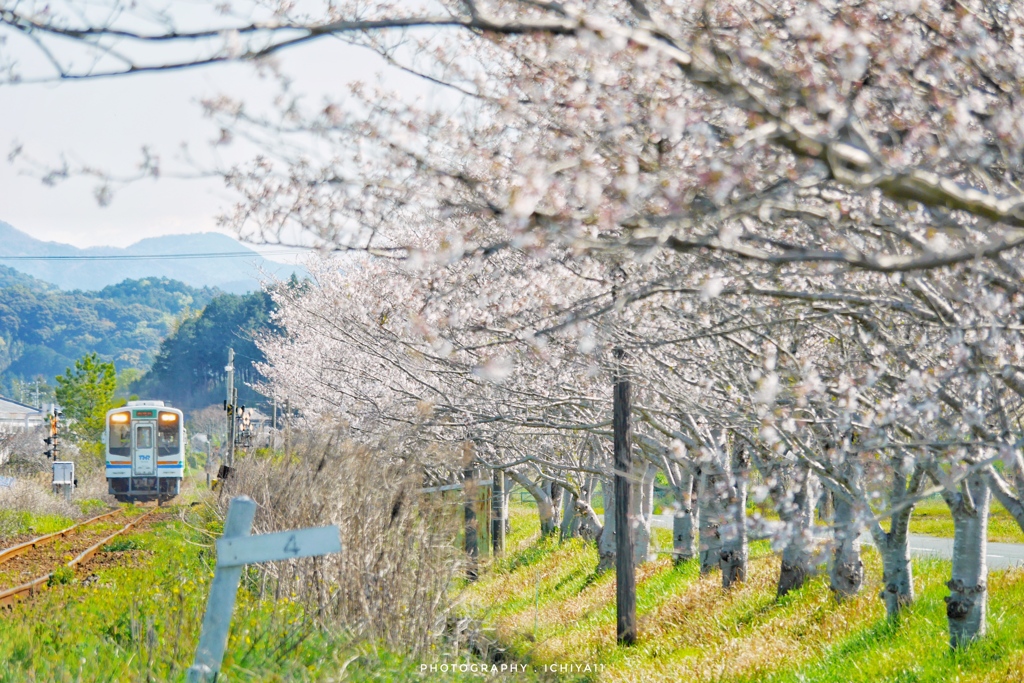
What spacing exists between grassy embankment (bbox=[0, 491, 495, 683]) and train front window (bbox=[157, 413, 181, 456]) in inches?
881

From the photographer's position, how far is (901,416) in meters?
4.42

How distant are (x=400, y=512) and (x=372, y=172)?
13.4ft

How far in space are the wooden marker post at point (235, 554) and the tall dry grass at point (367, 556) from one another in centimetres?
255

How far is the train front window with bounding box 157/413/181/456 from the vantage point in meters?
31.1

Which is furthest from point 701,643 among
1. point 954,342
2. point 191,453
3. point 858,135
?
point 191,453

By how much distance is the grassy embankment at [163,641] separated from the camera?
5250 millimetres

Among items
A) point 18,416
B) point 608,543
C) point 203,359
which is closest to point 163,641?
point 608,543

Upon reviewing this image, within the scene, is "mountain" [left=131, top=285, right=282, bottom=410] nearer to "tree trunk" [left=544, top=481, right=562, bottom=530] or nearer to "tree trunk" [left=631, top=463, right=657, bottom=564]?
"tree trunk" [left=544, top=481, right=562, bottom=530]

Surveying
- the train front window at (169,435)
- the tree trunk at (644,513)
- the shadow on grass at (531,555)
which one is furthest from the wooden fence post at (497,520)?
the train front window at (169,435)

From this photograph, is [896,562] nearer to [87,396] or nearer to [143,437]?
[143,437]

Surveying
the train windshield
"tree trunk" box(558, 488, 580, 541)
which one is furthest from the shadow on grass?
the train windshield

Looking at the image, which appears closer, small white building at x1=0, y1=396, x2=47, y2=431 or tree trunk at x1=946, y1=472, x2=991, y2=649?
tree trunk at x1=946, y1=472, x2=991, y2=649

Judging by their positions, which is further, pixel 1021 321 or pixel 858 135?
pixel 1021 321

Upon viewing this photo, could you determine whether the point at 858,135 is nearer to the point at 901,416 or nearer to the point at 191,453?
the point at 901,416
